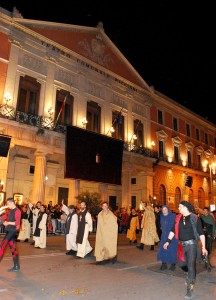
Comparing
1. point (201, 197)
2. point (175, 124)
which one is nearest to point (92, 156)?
point (175, 124)

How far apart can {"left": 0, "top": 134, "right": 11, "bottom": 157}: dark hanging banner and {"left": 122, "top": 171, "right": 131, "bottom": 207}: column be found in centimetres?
1170

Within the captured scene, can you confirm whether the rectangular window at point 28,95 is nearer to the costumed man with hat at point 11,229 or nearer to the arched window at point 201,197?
the costumed man with hat at point 11,229

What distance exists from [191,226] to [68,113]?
60.2 feet

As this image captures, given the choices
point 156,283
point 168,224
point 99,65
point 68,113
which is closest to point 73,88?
point 68,113

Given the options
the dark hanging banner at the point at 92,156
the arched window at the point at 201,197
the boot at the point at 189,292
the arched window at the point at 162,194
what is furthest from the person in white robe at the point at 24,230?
the arched window at the point at 201,197

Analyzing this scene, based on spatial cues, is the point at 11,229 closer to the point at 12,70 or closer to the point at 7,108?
the point at 7,108

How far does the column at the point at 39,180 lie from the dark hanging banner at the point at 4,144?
9.38 feet

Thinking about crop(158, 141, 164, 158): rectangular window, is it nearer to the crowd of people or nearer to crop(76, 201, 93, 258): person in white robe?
the crowd of people

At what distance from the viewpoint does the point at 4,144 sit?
16312 mm


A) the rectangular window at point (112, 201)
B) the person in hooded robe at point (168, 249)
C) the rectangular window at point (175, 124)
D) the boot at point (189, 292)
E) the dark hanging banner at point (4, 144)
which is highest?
the rectangular window at point (175, 124)

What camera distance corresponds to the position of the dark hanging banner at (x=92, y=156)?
65.0 ft

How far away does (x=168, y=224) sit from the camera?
26.3 feet

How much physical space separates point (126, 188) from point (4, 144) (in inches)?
477

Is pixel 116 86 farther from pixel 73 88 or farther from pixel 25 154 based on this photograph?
pixel 25 154
